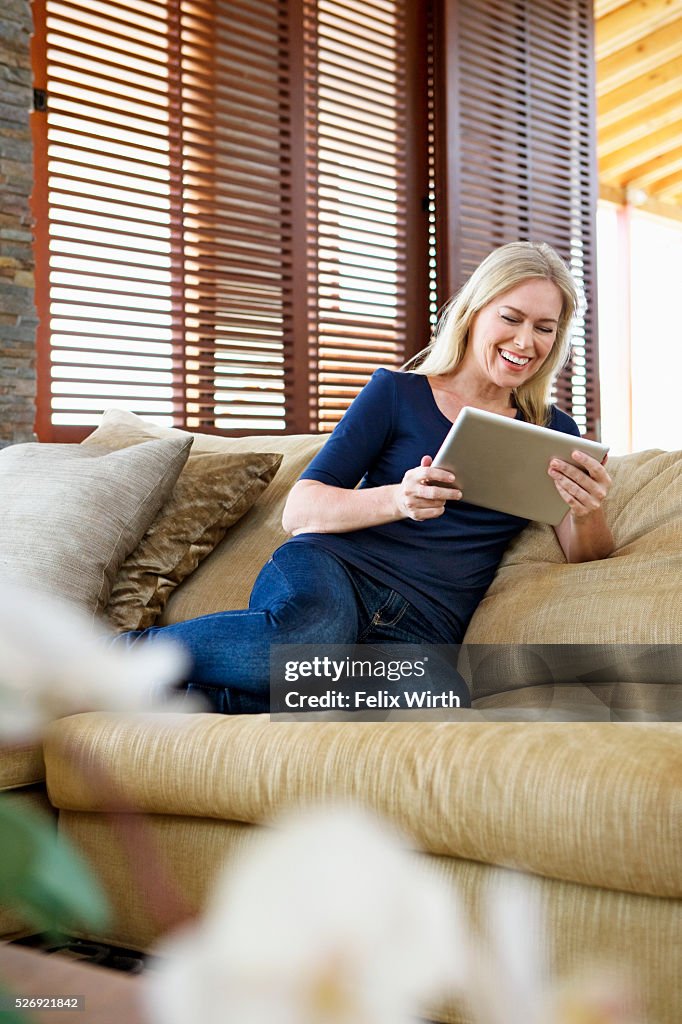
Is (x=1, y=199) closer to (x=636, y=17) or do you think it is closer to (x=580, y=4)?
(x=580, y=4)

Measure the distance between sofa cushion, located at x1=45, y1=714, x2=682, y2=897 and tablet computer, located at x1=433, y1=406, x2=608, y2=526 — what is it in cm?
55

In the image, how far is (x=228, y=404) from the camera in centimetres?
379

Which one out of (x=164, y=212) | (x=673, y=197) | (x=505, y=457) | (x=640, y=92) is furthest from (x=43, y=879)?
(x=673, y=197)

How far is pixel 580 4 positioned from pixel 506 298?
3.72 meters

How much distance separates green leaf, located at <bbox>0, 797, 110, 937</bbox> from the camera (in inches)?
7.4

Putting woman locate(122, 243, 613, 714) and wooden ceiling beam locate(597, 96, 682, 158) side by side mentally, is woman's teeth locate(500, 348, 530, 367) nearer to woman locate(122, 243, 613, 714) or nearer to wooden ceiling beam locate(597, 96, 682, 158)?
woman locate(122, 243, 613, 714)

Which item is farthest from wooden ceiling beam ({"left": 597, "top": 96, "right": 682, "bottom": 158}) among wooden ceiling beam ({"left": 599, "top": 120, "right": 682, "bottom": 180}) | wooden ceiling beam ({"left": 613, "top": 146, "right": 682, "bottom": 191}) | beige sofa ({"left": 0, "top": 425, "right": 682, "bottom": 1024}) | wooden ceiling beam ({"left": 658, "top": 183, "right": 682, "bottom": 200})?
beige sofa ({"left": 0, "top": 425, "right": 682, "bottom": 1024})

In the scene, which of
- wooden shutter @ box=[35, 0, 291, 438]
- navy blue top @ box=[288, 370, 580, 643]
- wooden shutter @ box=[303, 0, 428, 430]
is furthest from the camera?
wooden shutter @ box=[303, 0, 428, 430]

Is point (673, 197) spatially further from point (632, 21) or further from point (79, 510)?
point (79, 510)

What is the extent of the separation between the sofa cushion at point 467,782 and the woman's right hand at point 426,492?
51 cm

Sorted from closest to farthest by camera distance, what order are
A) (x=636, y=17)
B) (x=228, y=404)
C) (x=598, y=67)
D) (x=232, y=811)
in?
(x=232, y=811) < (x=228, y=404) < (x=636, y=17) < (x=598, y=67)

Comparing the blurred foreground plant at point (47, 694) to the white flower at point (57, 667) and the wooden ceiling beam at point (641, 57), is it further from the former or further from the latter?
the wooden ceiling beam at point (641, 57)

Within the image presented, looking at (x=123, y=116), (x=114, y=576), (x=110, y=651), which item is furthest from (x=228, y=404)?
(x=110, y=651)

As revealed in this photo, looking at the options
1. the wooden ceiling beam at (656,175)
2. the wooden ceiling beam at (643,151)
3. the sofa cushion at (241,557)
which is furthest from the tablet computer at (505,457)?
the wooden ceiling beam at (656,175)
